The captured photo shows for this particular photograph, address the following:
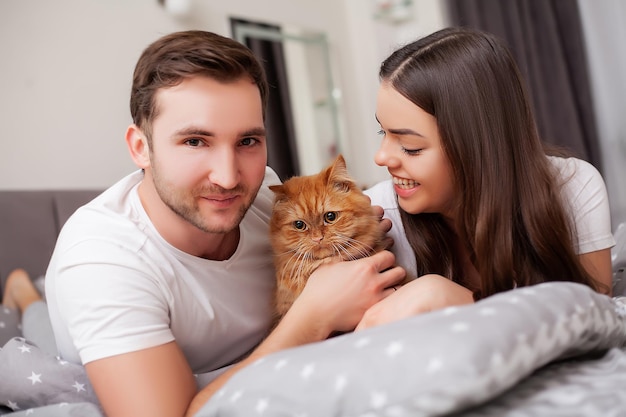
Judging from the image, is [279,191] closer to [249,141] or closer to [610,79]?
[249,141]

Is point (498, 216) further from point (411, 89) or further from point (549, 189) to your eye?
point (411, 89)

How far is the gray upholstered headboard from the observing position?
2.38 metres

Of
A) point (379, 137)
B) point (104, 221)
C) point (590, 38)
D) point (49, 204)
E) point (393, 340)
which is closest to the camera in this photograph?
point (393, 340)

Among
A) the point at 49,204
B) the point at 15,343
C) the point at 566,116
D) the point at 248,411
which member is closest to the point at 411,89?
the point at 248,411

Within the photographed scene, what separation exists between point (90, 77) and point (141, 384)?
7.13 feet

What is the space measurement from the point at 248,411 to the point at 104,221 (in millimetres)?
732

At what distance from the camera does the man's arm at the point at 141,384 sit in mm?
1104

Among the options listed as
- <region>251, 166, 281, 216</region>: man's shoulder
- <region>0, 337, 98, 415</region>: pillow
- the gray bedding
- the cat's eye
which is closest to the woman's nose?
the cat's eye

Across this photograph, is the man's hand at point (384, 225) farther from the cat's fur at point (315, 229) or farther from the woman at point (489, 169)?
the woman at point (489, 169)

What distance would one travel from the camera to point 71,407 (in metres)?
1.21

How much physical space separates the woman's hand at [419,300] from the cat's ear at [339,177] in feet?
1.68

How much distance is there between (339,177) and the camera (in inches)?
67.1

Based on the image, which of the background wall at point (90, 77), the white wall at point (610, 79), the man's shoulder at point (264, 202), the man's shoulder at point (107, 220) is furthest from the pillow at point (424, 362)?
the white wall at point (610, 79)

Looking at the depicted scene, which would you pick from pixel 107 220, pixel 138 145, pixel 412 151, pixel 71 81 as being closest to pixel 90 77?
pixel 71 81
